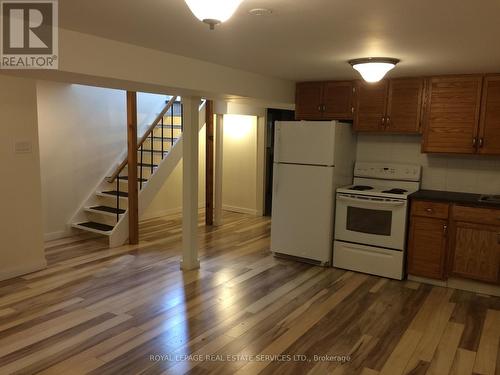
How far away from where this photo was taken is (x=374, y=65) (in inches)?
130

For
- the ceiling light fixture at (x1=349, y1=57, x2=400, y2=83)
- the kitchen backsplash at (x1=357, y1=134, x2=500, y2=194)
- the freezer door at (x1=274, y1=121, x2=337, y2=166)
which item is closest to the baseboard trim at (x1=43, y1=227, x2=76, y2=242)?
the freezer door at (x1=274, y1=121, x2=337, y2=166)

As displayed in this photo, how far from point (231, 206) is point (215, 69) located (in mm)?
4108

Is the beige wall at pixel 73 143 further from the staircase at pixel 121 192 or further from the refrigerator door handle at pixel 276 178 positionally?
the refrigerator door handle at pixel 276 178

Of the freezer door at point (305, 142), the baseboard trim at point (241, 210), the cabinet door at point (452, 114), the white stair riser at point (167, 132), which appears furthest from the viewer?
the baseboard trim at point (241, 210)

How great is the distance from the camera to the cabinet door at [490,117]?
386cm

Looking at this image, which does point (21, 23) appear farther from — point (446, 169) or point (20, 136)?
point (446, 169)

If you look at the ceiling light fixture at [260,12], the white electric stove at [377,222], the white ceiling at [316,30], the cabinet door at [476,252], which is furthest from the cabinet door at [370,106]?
the ceiling light fixture at [260,12]

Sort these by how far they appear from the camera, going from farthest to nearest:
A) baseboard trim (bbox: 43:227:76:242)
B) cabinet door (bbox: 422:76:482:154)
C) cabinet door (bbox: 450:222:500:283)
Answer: baseboard trim (bbox: 43:227:76:242), cabinet door (bbox: 422:76:482:154), cabinet door (bbox: 450:222:500:283)

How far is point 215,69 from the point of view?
12.4ft

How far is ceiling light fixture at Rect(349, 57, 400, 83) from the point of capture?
3.30 meters

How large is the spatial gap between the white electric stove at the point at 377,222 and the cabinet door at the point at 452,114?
493 millimetres

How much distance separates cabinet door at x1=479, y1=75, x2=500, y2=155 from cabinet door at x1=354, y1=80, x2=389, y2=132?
93 cm

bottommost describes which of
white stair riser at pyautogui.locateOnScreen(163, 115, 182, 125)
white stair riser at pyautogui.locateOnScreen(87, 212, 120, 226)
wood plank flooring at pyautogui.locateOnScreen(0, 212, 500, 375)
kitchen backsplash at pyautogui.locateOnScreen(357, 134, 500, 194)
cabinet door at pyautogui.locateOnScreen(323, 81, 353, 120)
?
wood plank flooring at pyautogui.locateOnScreen(0, 212, 500, 375)

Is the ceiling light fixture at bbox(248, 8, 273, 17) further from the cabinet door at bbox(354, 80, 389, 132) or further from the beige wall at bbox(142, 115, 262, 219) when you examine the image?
the beige wall at bbox(142, 115, 262, 219)
